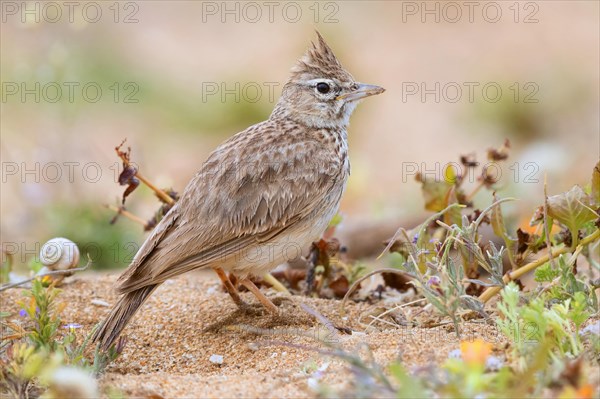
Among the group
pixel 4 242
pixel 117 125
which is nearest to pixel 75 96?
pixel 117 125

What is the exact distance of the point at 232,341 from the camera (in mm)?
4578

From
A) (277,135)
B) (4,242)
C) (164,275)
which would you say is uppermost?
(277,135)

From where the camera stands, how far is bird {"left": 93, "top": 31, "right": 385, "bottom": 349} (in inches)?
180

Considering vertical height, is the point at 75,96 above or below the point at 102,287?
above

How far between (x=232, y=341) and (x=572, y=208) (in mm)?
1874

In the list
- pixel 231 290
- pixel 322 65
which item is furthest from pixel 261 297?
pixel 322 65

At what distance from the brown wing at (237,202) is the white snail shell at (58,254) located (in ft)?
1.62

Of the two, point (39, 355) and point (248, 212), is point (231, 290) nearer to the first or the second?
point (248, 212)

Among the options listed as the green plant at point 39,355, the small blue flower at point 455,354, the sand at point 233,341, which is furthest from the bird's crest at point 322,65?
the small blue flower at point 455,354

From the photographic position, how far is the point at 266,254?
15.9 ft

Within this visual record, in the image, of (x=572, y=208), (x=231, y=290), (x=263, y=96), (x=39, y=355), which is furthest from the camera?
(x=263, y=96)

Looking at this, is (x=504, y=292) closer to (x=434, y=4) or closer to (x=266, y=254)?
(x=266, y=254)

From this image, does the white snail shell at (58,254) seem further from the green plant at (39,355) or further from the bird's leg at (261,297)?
the bird's leg at (261,297)

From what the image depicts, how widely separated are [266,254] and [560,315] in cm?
183
